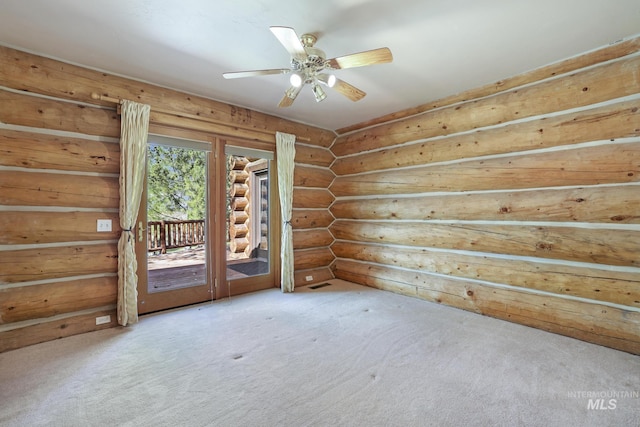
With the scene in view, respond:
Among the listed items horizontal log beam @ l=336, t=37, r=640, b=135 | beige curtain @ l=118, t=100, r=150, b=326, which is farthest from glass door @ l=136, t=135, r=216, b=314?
horizontal log beam @ l=336, t=37, r=640, b=135

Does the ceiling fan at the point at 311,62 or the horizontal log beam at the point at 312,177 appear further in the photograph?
the horizontal log beam at the point at 312,177

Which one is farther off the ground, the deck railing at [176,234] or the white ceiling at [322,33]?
the white ceiling at [322,33]

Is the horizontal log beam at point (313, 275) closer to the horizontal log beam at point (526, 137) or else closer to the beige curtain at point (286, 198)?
the beige curtain at point (286, 198)

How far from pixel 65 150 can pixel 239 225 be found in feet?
10.2

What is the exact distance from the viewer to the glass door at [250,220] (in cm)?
433

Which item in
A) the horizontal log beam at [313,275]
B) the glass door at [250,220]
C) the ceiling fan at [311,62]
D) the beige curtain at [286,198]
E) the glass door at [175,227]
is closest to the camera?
the ceiling fan at [311,62]

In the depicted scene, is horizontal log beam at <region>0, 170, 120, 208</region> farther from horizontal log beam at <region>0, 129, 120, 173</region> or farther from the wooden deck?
the wooden deck

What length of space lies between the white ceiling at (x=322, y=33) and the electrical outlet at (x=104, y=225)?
166 centimetres

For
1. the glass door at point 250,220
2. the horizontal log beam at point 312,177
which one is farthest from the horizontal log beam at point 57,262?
the horizontal log beam at point 312,177

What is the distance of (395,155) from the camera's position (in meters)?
4.39

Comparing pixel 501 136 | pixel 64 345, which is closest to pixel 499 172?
pixel 501 136

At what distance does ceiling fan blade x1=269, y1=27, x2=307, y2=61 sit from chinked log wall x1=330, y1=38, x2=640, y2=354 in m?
2.46

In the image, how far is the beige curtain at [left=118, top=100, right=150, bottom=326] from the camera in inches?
122

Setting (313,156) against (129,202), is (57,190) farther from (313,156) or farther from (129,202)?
(313,156)
